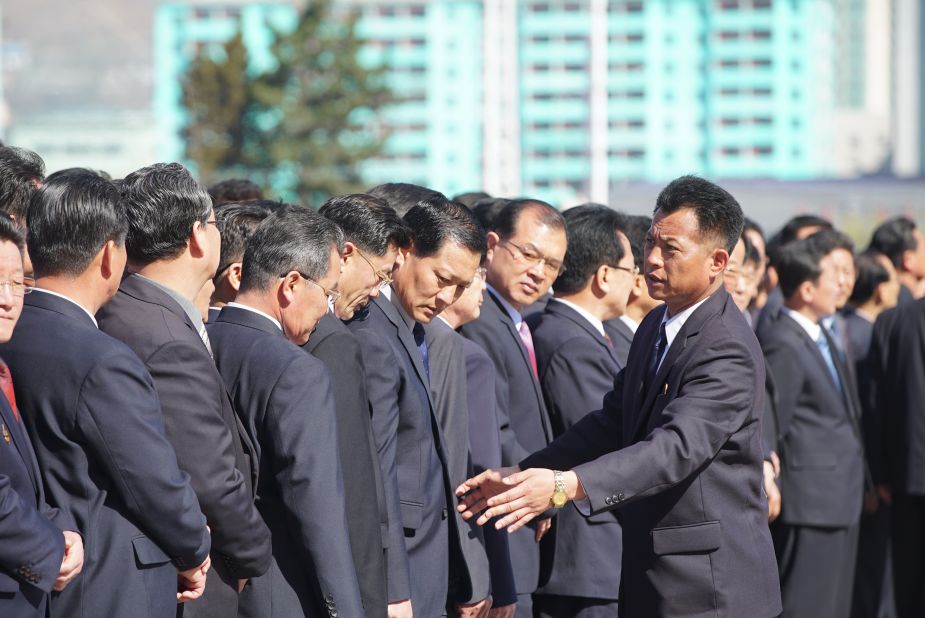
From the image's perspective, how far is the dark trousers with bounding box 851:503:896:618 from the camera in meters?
6.37

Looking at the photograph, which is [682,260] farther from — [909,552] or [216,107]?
[216,107]

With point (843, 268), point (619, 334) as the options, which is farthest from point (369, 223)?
point (843, 268)

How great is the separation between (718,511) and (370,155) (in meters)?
38.4

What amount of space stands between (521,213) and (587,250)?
0.97 feet

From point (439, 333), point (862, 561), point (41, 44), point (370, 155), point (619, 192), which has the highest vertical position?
point (41, 44)

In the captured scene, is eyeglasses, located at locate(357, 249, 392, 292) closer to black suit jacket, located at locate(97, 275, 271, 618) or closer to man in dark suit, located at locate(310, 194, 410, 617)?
man in dark suit, located at locate(310, 194, 410, 617)

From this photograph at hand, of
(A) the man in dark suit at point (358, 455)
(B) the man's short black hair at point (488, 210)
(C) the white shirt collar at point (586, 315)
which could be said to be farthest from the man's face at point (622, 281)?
(A) the man in dark suit at point (358, 455)

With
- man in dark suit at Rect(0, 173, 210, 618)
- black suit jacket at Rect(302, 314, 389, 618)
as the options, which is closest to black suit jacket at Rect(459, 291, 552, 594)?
black suit jacket at Rect(302, 314, 389, 618)

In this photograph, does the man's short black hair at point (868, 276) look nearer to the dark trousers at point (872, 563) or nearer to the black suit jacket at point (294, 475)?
the dark trousers at point (872, 563)

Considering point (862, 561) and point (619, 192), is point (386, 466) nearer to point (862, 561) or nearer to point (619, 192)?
point (862, 561)

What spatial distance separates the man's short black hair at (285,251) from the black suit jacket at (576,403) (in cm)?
136

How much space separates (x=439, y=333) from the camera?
13.0 ft

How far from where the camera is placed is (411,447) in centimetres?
362

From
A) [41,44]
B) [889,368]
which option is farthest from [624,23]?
[889,368]
